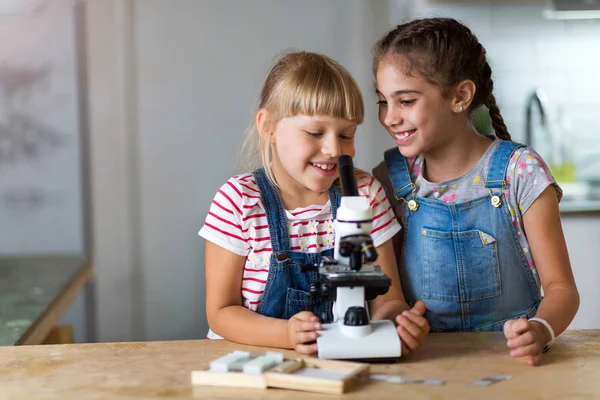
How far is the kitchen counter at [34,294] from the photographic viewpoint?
192 cm

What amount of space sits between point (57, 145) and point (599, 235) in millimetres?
2429

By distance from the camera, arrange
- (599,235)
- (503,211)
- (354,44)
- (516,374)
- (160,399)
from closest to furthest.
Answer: (160,399), (516,374), (503,211), (599,235), (354,44)

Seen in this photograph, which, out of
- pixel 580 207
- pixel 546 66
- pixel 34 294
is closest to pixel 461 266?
pixel 34 294

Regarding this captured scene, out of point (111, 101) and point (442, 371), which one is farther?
point (111, 101)

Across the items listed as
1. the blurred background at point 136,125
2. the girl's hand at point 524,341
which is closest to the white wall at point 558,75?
the blurred background at point 136,125

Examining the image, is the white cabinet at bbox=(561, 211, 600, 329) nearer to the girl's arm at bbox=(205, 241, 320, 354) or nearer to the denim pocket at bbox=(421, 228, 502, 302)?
the denim pocket at bbox=(421, 228, 502, 302)

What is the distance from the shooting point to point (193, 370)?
123cm

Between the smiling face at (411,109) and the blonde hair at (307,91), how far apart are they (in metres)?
0.10

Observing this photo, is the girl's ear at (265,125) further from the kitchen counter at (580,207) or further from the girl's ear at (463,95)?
the kitchen counter at (580,207)

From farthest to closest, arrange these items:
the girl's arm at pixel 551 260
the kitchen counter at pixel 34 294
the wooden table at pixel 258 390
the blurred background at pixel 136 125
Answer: the blurred background at pixel 136 125 → the kitchen counter at pixel 34 294 → the girl's arm at pixel 551 260 → the wooden table at pixel 258 390

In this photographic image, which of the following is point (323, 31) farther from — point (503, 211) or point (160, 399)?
point (160, 399)

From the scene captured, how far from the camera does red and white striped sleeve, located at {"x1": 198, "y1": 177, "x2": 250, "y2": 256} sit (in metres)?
1.53

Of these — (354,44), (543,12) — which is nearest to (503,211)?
(543,12)

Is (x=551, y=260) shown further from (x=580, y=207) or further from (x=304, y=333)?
(x=580, y=207)
